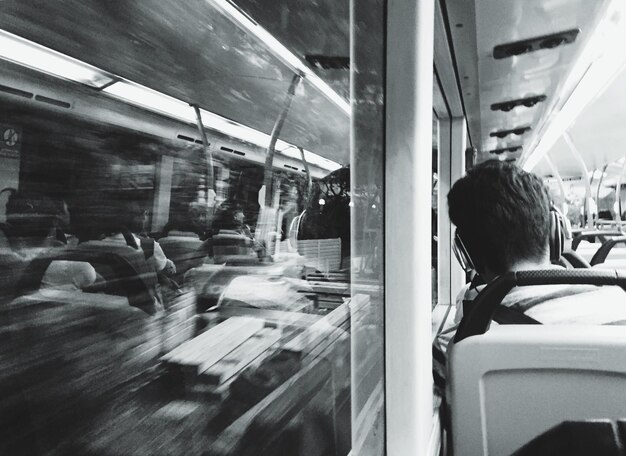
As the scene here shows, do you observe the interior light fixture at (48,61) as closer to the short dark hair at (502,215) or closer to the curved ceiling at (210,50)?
the curved ceiling at (210,50)

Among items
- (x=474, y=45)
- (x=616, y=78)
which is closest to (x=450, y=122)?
(x=474, y=45)

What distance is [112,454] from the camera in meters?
1.01

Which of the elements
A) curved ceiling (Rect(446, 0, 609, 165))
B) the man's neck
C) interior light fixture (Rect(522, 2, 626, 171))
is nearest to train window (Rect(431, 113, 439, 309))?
curved ceiling (Rect(446, 0, 609, 165))

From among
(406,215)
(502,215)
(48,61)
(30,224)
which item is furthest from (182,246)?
(502,215)

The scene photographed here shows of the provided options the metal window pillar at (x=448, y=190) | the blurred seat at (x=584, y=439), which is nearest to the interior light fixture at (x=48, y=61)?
the blurred seat at (x=584, y=439)

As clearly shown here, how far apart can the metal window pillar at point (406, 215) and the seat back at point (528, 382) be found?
10 centimetres

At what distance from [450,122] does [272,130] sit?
1577 millimetres

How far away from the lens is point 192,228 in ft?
5.66

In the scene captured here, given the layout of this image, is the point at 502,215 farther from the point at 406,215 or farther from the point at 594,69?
the point at 594,69

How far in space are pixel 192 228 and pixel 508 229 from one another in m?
1.09

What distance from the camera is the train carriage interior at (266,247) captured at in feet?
3.10

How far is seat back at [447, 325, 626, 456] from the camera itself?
3.07 ft

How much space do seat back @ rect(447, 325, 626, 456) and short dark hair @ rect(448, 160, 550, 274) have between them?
36 centimetres

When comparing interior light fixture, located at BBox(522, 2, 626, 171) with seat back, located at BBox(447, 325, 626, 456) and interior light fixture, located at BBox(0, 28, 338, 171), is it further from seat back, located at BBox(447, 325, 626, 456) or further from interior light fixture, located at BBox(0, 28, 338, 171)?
seat back, located at BBox(447, 325, 626, 456)
